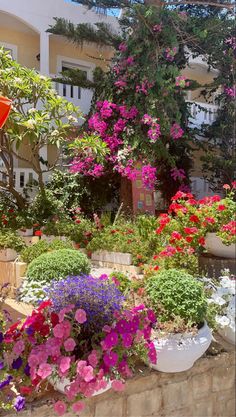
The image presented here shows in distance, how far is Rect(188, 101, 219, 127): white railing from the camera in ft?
25.3

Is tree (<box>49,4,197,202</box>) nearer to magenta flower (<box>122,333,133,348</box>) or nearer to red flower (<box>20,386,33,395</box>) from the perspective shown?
magenta flower (<box>122,333,133,348</box>)

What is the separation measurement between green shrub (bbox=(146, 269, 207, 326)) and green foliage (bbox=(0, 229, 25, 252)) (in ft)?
8.64

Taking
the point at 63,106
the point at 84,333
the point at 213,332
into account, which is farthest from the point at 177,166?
the point at 84,333

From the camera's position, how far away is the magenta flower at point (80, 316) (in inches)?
86.6

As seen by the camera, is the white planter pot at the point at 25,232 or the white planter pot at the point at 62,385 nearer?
the white planter pot at the point at 62,385

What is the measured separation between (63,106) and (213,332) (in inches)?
156

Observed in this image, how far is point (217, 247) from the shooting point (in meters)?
2.91

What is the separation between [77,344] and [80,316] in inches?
7.2

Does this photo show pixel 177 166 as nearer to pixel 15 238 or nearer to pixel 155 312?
pixel 15 238

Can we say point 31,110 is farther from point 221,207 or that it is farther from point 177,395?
point 177,395

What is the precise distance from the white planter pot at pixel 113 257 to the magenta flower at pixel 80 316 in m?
2.52

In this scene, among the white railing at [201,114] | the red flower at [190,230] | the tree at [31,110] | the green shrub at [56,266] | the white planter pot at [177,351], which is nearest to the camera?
the white planter pot at [177,351]

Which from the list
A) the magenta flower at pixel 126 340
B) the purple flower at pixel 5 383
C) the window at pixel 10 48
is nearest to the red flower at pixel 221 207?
the magenta flower at pixel 126 340

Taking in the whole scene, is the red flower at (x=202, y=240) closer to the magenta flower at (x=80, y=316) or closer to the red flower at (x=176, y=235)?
the red flower at (x=176, y=235)
